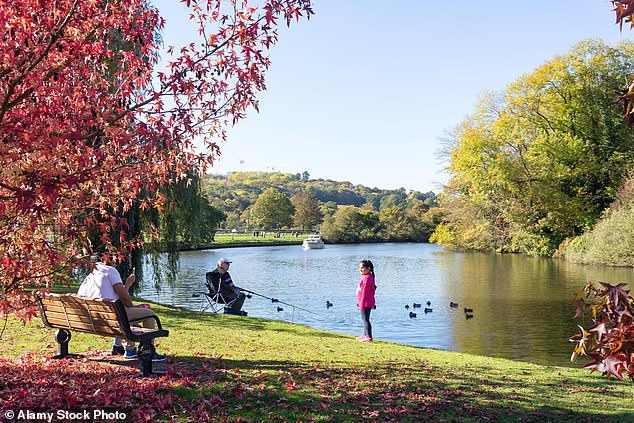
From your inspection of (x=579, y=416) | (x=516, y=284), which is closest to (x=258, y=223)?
(x=516, y=284)

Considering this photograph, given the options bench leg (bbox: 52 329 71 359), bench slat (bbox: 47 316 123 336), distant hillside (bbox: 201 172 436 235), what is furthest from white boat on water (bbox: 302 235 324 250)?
bench slat (bbox: 47 316 123 336)

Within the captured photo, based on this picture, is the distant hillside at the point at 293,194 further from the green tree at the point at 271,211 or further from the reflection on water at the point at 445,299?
the reflection on water at the point at 445,299

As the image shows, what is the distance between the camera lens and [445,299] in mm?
22078

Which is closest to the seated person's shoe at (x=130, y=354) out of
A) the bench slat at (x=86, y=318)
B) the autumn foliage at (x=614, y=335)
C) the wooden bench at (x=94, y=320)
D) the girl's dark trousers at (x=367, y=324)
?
the wooden bench at (x=94, y=320)

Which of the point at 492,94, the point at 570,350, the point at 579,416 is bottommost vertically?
the point at 570,350

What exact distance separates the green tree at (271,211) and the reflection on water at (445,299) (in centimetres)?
5953

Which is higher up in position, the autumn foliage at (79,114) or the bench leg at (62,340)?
the autumn foliage at (79,114)

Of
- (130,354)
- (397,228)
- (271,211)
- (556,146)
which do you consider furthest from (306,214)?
(130,354)

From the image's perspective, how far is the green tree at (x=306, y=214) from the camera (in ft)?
330

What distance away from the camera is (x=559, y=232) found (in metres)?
41.8

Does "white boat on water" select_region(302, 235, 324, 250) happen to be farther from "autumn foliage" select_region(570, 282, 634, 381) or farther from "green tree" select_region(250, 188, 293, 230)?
"autumn foliage" select_region(570, 282, 634, 381)

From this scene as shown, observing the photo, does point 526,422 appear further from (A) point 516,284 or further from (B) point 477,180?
(B) point 477,180

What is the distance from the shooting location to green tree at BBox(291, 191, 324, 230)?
100438 millimetres

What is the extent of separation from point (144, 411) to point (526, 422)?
11.6ft
